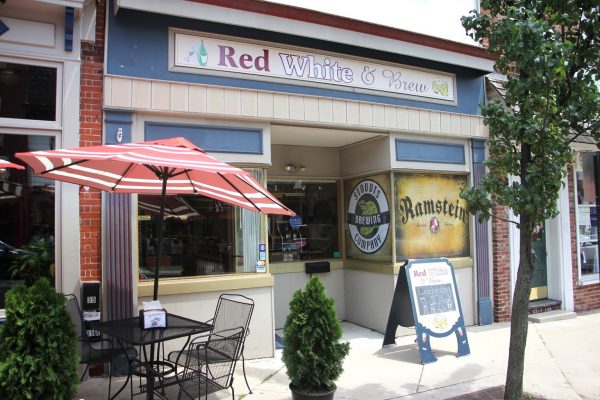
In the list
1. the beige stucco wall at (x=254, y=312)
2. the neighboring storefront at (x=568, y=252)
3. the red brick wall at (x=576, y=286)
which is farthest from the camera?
the red brick wall at (x=576, y=286)

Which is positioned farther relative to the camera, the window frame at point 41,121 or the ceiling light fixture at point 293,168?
the ceiling light fixture at point 293,168

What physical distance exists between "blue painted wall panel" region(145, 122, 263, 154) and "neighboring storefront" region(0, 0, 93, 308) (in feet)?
2.86

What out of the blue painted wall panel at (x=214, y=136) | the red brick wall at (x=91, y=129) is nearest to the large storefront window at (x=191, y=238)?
the red brick wall at (x=91, y=129)

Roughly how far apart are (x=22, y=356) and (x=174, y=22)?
398 cm

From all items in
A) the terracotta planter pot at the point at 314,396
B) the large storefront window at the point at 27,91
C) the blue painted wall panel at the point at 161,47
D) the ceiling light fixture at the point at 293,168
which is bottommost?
the terracotta planter pot at the point at 314,396

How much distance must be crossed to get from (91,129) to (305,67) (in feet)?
9.33

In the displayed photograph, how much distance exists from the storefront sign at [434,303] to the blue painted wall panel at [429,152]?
166 centimetres

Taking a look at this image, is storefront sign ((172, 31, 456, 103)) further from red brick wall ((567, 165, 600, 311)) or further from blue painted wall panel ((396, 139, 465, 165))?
red brick wall ((567, 165, 600, 311))

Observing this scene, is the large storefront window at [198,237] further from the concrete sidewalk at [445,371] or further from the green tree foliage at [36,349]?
the green tree foliage at [36,349]

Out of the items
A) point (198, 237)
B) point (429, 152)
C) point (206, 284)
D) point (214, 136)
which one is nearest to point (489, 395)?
point (206, 284)

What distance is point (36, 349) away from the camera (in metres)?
3.53

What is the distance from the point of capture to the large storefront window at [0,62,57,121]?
506cm

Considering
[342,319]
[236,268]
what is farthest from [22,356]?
[342,319]

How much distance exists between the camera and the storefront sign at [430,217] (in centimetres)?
744
